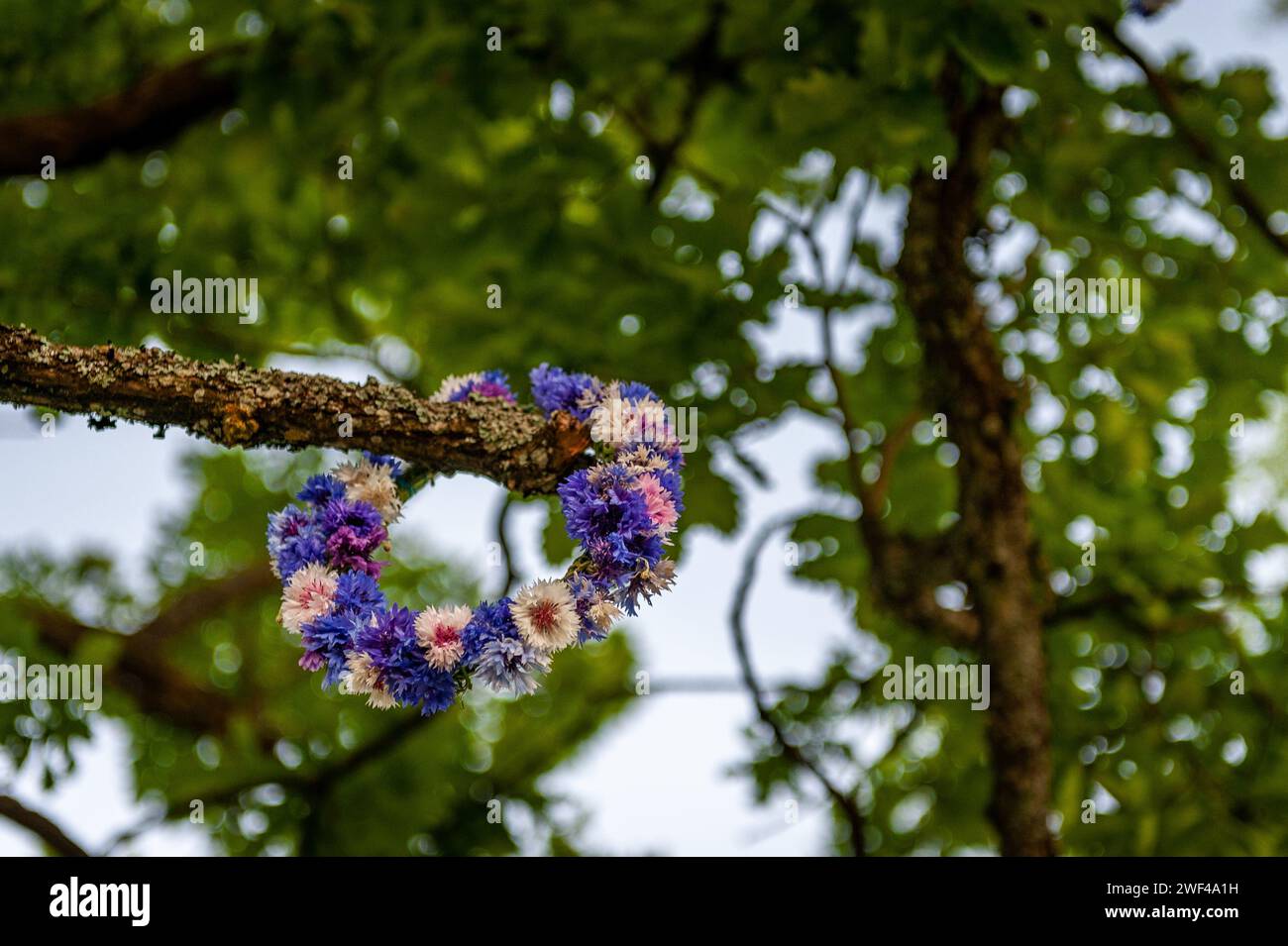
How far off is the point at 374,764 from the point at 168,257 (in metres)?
3.00

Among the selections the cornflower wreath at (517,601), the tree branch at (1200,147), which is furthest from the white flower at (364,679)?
the tree branch at (1200,147)

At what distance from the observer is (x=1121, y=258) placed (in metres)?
4.21

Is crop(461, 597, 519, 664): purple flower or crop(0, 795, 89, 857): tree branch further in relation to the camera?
crop(0, 795, 89, 857): tree branch

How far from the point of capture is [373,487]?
7.14 feet

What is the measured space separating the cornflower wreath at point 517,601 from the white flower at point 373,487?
82mm

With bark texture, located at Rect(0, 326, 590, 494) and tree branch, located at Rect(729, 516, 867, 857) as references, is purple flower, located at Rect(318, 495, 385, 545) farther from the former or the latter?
tree branch, located at Rect(729, 516, 867, 857)

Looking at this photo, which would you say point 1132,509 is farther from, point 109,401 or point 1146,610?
point 109,401

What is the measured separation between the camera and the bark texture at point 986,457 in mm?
3855

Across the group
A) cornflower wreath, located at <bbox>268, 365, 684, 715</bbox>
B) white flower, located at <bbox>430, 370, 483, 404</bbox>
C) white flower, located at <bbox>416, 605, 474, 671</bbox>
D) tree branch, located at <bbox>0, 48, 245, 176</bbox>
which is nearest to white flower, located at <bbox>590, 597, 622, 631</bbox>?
cornflower wreath, located at <bbox>268, 365, 684, 715</bbox>

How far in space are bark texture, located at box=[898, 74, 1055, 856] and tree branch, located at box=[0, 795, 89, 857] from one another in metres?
2.96

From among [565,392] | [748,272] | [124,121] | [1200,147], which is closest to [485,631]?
[565,392]

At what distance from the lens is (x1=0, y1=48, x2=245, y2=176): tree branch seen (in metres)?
4.42
